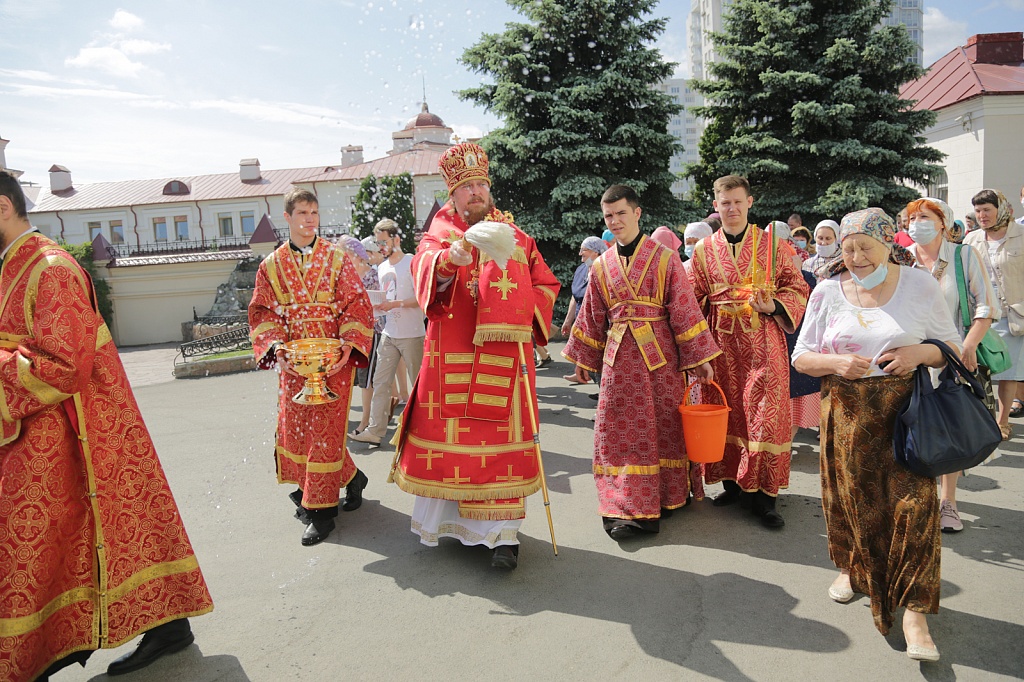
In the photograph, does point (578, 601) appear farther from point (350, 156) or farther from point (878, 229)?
point (350, 156)

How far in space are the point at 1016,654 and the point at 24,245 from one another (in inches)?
185

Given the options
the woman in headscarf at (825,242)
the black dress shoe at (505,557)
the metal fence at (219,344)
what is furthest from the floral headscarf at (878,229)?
the metal fence at (219,344)

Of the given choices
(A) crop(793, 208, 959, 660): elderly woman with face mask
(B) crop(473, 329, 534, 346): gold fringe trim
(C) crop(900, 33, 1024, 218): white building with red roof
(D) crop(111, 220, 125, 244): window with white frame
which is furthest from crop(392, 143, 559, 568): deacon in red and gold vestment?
(D) crop(111, 220, 125, 244): window with white frame

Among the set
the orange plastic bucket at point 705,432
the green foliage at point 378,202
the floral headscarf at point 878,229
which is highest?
the green foliage at point 378,202

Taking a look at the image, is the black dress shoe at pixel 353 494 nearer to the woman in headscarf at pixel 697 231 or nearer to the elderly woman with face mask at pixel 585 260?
the elderly woman with face mask at pixel 585 260

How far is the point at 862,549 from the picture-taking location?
3426 millimetres

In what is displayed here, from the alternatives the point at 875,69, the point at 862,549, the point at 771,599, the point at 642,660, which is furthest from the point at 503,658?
the point at 875,69

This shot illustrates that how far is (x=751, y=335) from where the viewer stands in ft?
16.7

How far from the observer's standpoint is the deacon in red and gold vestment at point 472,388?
4.23 metres

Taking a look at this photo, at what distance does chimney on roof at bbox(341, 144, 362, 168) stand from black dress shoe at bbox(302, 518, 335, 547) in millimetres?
41118

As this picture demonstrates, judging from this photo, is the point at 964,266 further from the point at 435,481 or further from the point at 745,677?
the point at 435,481

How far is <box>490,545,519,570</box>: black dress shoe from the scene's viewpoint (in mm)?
4262

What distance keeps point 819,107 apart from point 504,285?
1563 cm

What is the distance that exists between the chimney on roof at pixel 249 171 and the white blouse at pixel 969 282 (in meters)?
48.7
